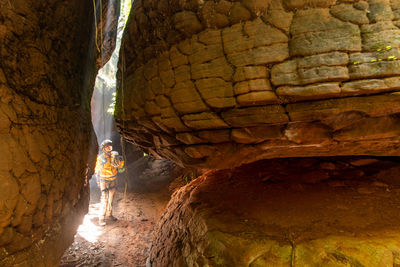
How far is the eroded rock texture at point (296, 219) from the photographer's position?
1731mm

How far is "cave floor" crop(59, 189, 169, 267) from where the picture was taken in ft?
13.6

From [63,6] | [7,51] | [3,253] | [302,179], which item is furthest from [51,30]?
[302,179]

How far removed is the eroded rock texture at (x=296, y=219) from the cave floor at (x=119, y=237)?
1.66 meters

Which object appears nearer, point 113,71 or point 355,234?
point 355,234

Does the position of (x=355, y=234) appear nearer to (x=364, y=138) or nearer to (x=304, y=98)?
(x=364, y=138)

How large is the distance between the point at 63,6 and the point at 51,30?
0.48 m

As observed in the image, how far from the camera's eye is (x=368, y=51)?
1500mm

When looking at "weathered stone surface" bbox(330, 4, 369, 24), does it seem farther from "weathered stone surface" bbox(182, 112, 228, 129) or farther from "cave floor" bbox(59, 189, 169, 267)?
"cave floor" bbox(59, 189, 169, 267)

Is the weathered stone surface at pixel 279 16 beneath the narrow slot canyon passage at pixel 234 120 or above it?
above

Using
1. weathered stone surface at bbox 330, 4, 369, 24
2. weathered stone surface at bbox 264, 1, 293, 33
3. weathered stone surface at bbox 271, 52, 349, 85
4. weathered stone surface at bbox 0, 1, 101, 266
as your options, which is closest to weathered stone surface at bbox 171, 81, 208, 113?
weathered stone surface at bbox 271, 52, 349, 85

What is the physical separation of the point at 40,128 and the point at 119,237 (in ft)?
13.9

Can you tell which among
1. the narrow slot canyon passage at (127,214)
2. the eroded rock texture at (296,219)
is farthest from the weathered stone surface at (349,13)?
the narrow slot canyon passage at (127,214)

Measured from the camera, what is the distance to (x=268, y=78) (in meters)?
1.73

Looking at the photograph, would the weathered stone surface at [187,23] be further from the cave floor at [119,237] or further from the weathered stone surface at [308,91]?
the cave floor at [119,237]
